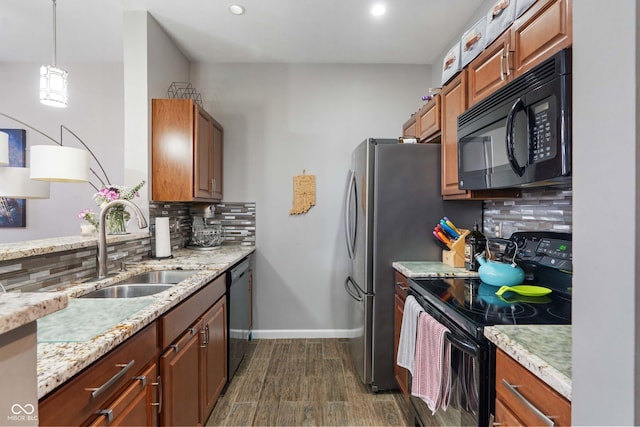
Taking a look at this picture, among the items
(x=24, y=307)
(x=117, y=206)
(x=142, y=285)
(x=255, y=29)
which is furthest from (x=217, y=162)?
(x=24, y=307)

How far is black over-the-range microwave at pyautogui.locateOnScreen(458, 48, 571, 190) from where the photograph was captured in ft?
3.46

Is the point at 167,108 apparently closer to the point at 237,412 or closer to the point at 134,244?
the point at 134,244

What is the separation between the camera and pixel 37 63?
323 cm

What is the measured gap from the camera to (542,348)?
0.90m

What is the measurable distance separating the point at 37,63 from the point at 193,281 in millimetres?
3402

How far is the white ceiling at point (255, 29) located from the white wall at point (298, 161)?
0.69ft

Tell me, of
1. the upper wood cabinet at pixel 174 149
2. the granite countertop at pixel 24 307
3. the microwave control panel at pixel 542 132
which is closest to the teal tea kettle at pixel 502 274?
the microwave control panel at pixel 542 132

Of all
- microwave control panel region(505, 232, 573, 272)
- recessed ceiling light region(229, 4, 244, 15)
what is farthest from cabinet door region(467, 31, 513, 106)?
recessed ceiling light region(229, 4, 244, 15)

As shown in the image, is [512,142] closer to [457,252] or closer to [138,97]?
[457,252]

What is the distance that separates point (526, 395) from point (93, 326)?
1.33 metres

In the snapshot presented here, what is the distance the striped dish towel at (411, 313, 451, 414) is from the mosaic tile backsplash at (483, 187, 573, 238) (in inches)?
32.8

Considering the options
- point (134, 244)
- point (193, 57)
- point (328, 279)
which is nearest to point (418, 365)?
Result: point (328, 279)

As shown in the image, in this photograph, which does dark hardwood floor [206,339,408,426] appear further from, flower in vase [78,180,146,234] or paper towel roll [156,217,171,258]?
flower in vase [78,180,146,234]

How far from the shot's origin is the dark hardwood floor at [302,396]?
6.31ft
